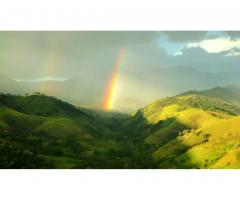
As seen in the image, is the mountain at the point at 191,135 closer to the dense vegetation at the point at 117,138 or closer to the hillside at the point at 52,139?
the dense vegetation at the point at 117,138

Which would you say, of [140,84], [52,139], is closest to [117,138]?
[52,139]

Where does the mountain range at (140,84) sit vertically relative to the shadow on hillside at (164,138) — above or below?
above

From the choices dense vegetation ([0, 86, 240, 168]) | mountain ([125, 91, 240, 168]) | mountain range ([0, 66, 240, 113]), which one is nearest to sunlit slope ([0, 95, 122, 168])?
dense vegetation ([0, 86, 240, 168])

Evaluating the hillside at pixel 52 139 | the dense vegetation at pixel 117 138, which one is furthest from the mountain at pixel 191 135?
the hillside at pixel 52 139

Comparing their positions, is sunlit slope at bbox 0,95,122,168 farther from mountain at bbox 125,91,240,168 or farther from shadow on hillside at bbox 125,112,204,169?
mountain at bbox 125,91,240,168

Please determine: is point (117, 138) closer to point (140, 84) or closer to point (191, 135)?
point (191, 135)

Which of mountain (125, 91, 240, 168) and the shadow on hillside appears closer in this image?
mountain (125, 91, 240, 168)

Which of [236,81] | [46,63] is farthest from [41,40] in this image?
[236,81]
